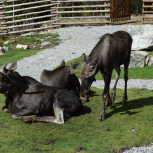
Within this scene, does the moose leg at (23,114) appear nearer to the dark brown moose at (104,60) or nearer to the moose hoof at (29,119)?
the moose hoof at (29,119)

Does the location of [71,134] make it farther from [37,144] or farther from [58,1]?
[58,1]

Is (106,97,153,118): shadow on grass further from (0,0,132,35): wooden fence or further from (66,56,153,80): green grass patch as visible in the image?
(0,0,132,35): wooden fence

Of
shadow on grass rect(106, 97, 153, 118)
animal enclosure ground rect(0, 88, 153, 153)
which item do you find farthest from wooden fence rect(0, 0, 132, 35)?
animal enclosure ground rect(0, 88, 153, 153)

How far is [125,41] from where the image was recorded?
914 centimetres

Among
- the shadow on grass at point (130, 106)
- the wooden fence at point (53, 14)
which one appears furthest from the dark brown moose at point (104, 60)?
the wooden fence at point (53, 14)

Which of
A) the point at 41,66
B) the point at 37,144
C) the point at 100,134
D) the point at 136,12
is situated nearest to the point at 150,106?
the point at 100,134

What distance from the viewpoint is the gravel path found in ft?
42.7

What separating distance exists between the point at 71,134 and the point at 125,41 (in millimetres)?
3615

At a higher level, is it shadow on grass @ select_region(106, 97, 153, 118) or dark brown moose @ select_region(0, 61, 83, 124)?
dark brown moose @ select_region(0, 61, 83, 124)

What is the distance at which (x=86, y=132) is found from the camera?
7176mm

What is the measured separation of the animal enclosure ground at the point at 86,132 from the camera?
20.8ft

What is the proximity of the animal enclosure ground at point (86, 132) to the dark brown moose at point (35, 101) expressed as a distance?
227 mm

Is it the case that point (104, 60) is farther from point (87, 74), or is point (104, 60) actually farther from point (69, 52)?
point (69, 52)

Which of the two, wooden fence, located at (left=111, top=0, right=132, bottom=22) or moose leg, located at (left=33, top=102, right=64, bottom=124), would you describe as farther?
wooden fence, located at (left=111, top=0, right=132, bottom=22)
